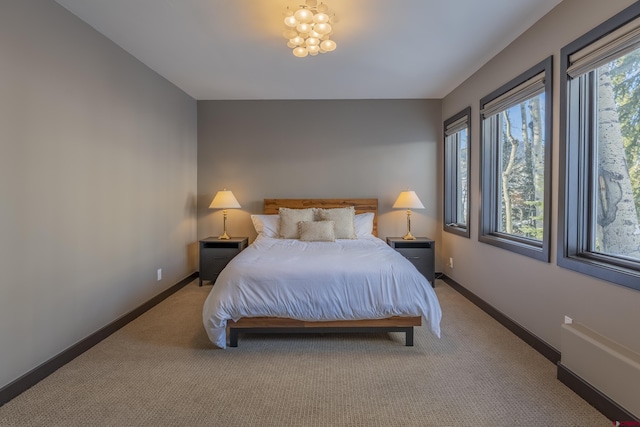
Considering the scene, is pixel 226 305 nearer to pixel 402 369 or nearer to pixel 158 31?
pixel 402 369

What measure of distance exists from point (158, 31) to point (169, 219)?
2035mm

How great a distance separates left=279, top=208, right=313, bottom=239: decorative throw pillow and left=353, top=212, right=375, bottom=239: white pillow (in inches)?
24.6

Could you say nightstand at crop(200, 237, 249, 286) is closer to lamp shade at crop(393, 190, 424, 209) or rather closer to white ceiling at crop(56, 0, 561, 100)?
white ceiling at crop(56, 0, 561, 100)

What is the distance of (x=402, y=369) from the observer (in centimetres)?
216

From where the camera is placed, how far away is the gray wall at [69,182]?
6.22ft

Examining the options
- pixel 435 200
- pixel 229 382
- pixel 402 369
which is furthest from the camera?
pixel 435 200

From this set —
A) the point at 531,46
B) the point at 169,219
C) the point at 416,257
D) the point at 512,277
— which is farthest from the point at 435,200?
the point at 169,219

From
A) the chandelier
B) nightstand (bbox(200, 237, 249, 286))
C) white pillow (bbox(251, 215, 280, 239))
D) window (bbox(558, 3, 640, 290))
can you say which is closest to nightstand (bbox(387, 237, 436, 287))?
white pillow (bbox(251, 215, 280, 239))

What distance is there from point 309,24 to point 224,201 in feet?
8.30

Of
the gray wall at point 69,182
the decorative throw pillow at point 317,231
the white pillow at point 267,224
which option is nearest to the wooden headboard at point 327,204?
the white pillow at point 267,224

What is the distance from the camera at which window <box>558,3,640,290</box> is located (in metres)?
1.81

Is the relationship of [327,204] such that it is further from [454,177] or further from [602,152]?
[602,152]

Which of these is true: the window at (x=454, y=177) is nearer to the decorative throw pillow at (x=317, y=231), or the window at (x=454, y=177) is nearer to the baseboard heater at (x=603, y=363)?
the decorative throw pillow at (x=317, y=231)

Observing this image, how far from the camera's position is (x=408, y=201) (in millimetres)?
4137
